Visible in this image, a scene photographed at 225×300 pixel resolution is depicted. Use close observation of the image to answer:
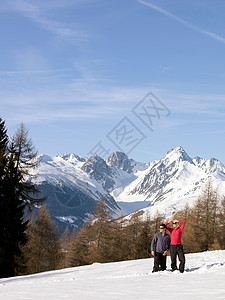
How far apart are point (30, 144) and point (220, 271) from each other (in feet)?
61.6

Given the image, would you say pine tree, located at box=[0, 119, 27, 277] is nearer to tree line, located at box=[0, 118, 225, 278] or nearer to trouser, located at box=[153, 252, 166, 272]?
tree line, located at box=[0, 118, 225, 278]

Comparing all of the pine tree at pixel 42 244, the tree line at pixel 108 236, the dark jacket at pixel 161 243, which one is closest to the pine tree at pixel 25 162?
the tree line at pixel 108 236

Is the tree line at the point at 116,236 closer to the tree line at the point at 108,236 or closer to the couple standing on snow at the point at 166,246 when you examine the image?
the tree line at the point at 108,236

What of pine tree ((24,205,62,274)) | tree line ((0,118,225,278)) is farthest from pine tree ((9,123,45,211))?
pine tree ((24,205,62,274))

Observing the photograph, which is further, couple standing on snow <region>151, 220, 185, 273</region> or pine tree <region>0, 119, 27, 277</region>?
pine tree <region>0, 119, 27, 277</region>

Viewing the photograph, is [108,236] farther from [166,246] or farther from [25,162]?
[166,246]

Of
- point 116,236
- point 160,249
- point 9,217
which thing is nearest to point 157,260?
point 160,249

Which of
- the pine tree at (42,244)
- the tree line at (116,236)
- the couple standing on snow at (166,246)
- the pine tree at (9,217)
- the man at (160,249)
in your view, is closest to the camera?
the couple standing on snow at (166,246)

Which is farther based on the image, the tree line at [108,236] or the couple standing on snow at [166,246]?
the tree line at [108,236]

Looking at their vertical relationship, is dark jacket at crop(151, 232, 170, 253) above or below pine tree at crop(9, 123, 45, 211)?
below

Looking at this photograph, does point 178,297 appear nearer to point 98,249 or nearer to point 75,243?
point 98,249

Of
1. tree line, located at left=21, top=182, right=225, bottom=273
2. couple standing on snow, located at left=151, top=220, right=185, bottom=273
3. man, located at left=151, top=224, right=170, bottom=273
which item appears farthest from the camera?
tree line, located at left=21, top=182, right=225, bottom=273

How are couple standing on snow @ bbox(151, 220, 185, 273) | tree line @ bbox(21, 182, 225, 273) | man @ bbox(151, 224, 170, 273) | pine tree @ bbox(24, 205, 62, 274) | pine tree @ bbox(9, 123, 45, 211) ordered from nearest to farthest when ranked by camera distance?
1. couple standing on snow @ bbox(151, 220, 185, 273)
2. man @ bbox(151, 224, 170, 273)
3. pine tree @ bbox(9, 123, 45, 211)
4. pine tree @ bbox(24, 205, 62, 274)
5. tree line @ bbox(21, 182, 225, 273)

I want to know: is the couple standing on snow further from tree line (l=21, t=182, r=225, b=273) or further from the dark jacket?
tree line (l=21, t=182, r=225, b=273)
